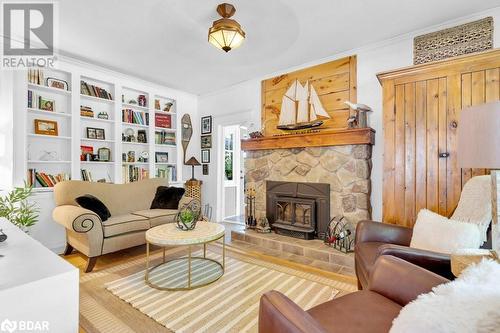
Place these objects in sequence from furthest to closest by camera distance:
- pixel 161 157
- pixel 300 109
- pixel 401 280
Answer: pixel 161 157 → pixel 300 109 → pixel 401 280

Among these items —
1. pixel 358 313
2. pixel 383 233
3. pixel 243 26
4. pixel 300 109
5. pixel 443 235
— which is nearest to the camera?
pixel 358 313

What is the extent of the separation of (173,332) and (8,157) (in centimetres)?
283

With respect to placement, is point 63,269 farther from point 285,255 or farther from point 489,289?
point 285,255

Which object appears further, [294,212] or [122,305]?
[294,212]

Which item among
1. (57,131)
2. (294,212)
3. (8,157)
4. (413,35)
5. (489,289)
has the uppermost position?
(413,35)

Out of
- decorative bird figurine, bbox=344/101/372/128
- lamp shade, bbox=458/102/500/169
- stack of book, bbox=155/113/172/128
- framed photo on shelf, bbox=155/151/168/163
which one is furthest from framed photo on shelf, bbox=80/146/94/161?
lamp shade, bbox=458/102/500/169

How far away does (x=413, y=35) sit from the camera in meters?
2.72

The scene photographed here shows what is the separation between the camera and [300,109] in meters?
3.44

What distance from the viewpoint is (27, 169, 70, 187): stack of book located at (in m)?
3.09

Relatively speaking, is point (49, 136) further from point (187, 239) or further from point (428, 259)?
point (428, 259)

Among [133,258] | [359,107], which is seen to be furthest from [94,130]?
[359,107]

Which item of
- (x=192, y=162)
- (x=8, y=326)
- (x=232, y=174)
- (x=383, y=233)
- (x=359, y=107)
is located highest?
(x=359, y=107)

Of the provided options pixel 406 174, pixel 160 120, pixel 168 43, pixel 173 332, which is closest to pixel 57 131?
pixel 160 120

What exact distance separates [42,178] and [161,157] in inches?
70.5
